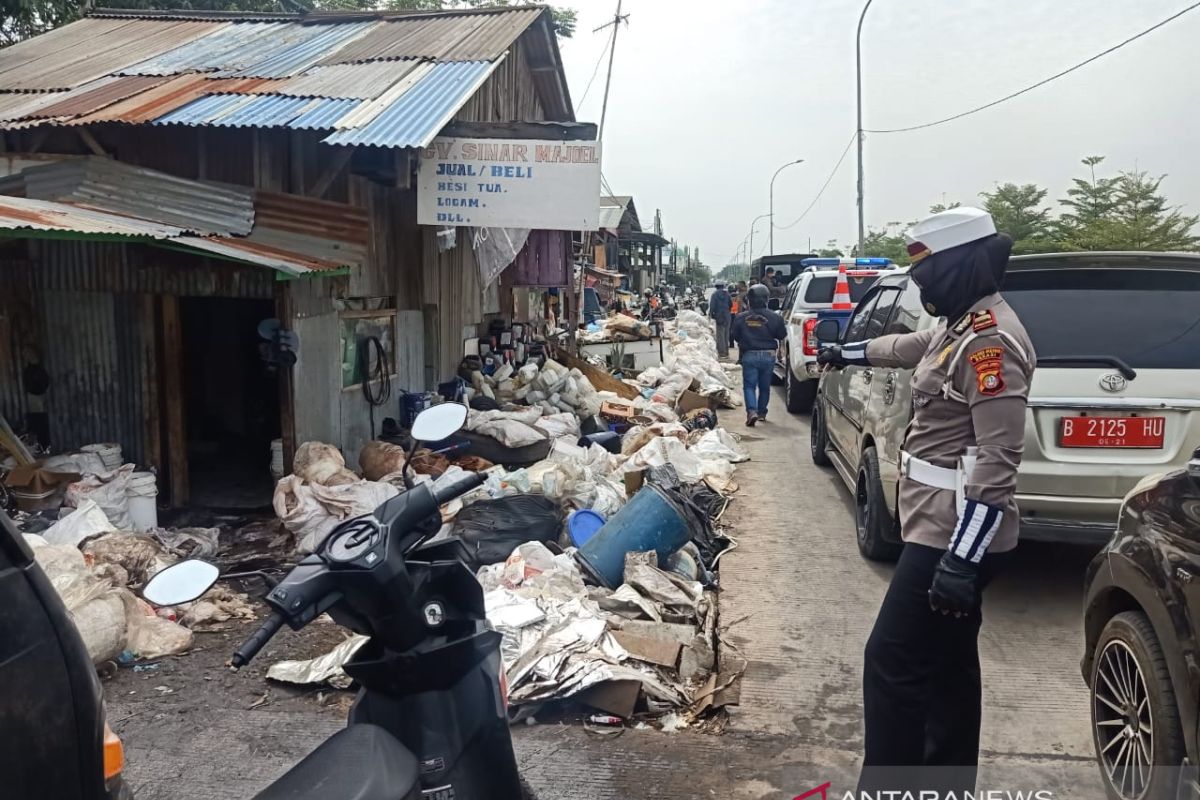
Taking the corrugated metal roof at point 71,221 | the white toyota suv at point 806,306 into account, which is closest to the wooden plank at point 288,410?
the corrugated metal roof at point 71,221

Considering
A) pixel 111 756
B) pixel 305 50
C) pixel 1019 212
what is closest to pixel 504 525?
pixel 111 756

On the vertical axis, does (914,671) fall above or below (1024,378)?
below

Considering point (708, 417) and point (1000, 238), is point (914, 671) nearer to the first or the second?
point (1000, 238)

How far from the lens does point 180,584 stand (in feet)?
6.98

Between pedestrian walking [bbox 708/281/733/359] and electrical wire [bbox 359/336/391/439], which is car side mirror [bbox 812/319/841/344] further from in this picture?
pedestrian walking [bbox 708/281/733/359]

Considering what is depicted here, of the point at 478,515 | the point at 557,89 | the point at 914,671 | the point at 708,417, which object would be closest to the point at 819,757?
the point at 914,671

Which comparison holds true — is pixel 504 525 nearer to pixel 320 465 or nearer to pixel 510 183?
pixel 320 465

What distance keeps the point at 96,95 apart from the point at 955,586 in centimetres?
845

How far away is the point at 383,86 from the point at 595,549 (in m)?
5.18

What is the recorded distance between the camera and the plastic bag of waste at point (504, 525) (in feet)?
18.9

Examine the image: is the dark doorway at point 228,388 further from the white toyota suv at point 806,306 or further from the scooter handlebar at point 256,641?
the scooter handlebar at point 256,641

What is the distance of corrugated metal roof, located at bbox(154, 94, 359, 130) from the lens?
22.8 feet

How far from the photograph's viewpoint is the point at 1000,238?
283 cm

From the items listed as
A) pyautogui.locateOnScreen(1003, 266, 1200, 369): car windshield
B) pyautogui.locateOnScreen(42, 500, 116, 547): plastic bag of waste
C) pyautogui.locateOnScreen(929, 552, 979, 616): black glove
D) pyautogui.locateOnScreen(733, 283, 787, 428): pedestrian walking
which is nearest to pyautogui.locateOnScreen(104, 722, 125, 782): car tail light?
pyautogui.locateOnScreen(929, 552, 979, 616): black glove
